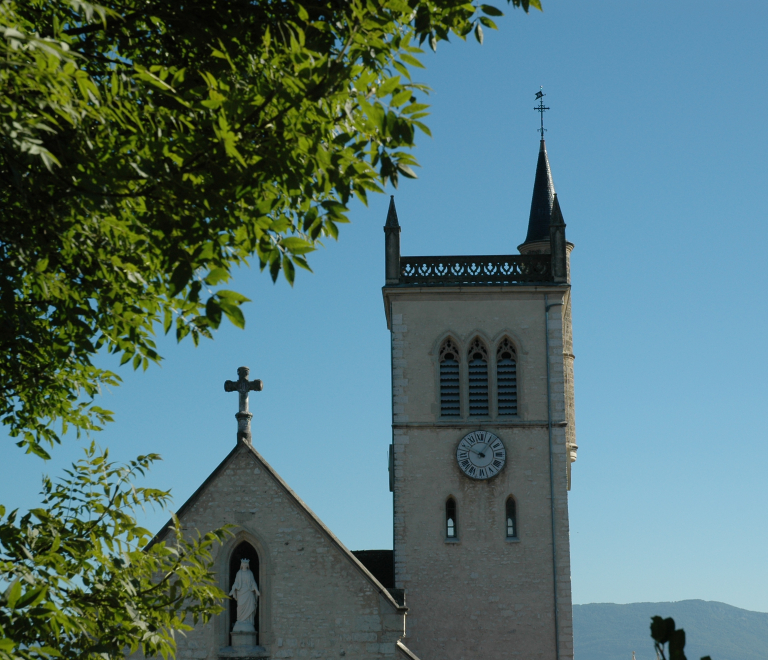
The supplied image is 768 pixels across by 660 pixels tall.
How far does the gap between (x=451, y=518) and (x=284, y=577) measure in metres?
7.00

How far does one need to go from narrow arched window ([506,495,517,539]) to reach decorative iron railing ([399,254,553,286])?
5.67 metres

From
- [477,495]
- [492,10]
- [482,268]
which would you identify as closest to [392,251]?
[482,268]

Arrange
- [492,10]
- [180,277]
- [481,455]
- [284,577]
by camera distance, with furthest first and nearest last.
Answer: [481,455] < [284,577] < [492,10] < [180,277]

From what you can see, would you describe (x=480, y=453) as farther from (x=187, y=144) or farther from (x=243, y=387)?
(x=187, y=144)

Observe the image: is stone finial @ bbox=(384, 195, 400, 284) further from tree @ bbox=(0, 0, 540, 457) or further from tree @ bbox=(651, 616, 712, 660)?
tree @ bbox=(651, 616, 712, 660)

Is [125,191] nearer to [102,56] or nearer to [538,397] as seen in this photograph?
[102,56]

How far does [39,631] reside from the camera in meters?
6.65

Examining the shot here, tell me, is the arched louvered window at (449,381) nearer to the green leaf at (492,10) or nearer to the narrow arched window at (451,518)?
the narrow arched window at (451,518)

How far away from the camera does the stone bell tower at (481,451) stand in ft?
85.9

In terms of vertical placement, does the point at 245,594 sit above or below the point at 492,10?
below

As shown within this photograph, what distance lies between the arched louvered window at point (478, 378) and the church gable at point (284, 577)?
7.52 m

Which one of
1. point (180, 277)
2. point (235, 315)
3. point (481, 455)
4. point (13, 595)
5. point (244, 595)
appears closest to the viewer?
point (13, 595)

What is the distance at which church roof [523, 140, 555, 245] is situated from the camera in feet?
102

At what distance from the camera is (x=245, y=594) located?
20875mm
